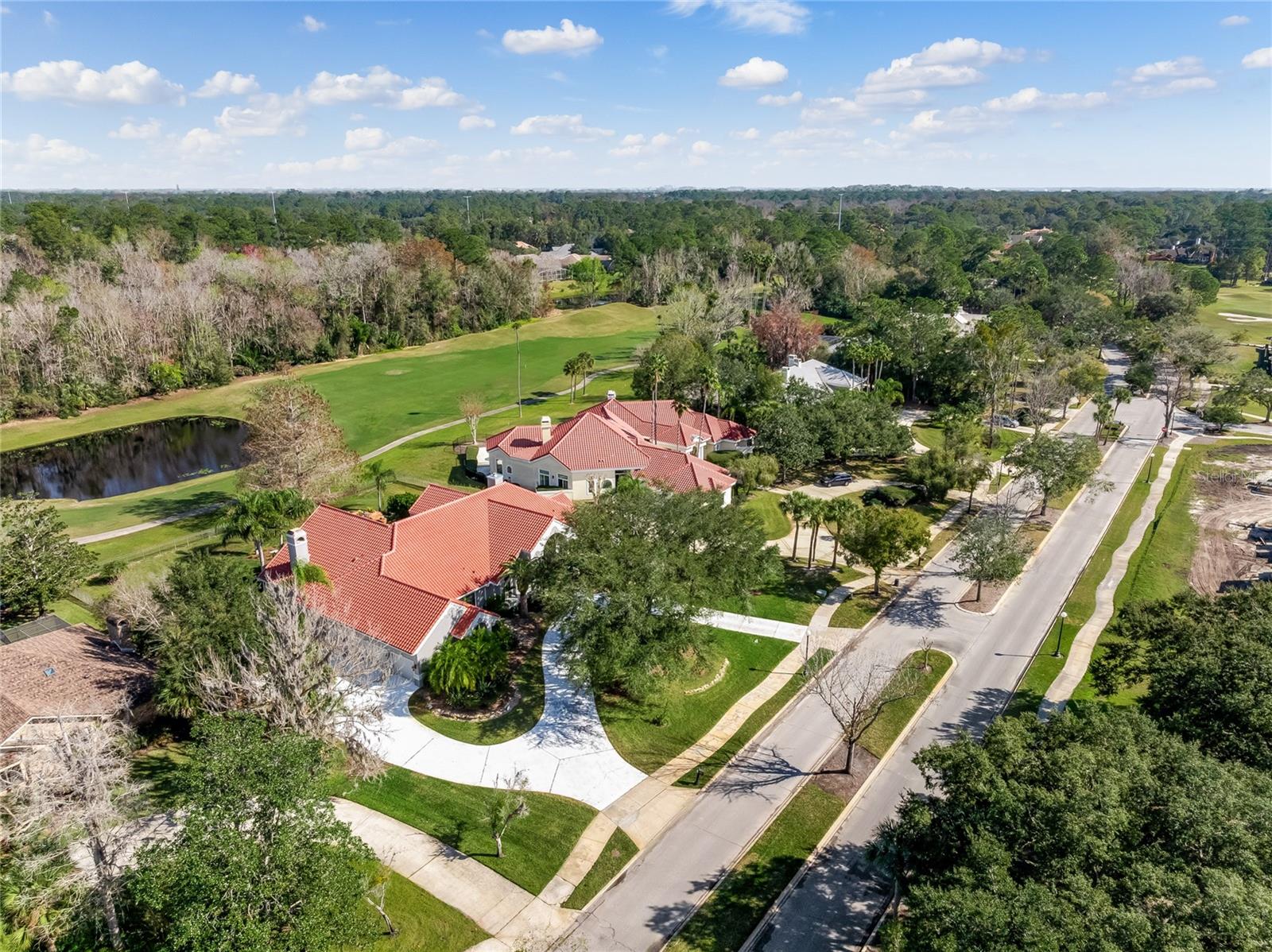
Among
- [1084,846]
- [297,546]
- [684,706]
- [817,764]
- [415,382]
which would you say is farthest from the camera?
[415,382]

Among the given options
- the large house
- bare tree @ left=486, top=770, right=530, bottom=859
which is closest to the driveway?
bare tree @ left=486, top=770, right=530, bottom=859

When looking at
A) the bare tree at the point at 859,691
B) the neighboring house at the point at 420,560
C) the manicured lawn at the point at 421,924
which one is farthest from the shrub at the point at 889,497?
the manicured lawn at the point at 421,924

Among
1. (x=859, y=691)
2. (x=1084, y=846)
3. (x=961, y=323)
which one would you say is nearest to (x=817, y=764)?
(x=859, y=691)

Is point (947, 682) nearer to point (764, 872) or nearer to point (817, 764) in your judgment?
point (817, 764)

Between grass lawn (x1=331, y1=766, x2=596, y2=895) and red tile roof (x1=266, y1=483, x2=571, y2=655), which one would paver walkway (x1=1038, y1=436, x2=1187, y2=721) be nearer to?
grass lawn (x1=331, y1=766, x2=596, y2=895)

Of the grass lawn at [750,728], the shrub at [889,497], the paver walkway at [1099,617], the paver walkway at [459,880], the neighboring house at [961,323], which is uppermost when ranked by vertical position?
the neighboring house at [961,323]

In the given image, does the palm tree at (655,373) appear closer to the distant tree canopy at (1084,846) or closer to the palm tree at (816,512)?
the palm tree at (816,512)

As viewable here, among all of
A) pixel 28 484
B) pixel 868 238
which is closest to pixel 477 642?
pixel 28 484
